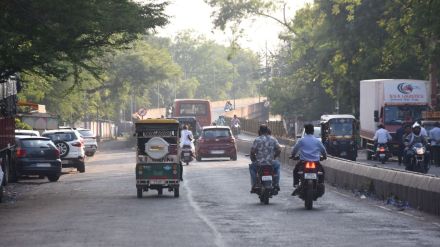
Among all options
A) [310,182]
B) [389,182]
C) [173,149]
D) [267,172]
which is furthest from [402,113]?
[310,182]

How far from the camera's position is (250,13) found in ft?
285

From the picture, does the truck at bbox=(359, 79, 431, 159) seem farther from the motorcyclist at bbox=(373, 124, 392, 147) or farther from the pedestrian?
the pedestrian

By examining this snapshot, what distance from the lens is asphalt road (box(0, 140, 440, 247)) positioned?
15672mm

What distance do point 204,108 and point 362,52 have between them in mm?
17110

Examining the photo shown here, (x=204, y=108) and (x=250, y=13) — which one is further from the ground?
(x=250, y=13)

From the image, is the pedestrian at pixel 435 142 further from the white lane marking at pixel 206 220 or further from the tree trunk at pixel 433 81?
the white lane marking at pixel 206 220

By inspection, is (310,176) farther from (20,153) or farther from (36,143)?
(36,143)

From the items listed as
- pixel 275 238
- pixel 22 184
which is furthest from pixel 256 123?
pixel 275 238

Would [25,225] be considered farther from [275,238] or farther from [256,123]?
[256,123]

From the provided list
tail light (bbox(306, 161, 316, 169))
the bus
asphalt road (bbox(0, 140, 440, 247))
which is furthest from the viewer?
the bus

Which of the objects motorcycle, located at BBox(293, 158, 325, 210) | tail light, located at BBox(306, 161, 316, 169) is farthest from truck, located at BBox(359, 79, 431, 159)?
tail light, located at BBox(306, 161, 316, 169)

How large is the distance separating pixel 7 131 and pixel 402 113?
72.1 feet

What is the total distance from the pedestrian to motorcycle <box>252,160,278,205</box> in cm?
2009

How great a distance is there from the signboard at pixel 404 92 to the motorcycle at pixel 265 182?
26547 millimetres
